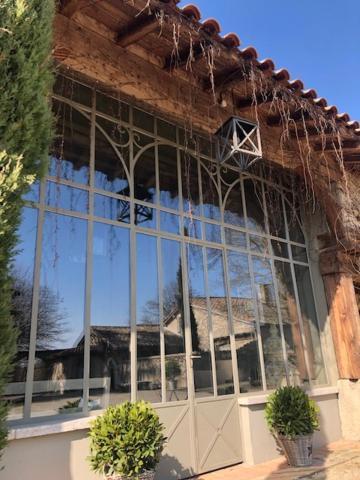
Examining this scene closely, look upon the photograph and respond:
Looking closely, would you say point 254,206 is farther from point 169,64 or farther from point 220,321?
point 169,64

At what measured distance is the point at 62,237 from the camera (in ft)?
10.00

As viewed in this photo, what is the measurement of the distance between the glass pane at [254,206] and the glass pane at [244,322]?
52 cm

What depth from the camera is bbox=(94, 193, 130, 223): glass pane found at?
11.0ft

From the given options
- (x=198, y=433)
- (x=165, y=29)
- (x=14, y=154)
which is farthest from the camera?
(x=198, y=433)

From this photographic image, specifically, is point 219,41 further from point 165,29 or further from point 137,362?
point 137,362

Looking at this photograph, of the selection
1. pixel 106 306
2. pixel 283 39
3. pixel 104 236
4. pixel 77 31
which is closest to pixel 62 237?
pixel 104 236

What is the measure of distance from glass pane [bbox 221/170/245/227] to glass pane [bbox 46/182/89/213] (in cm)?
181

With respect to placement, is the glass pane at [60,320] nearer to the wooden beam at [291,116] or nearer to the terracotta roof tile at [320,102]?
the wooden beam at [291,116]

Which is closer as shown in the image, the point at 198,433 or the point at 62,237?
the point at 62,237

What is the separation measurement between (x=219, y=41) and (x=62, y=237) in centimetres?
204

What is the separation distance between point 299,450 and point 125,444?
1964 millimetres

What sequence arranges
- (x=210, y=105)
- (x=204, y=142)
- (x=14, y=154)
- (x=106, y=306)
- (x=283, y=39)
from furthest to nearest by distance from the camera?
(x=283, y=39) < (x=204, y=142) < (x=210, y=105) < (x=106, y=306) < (x=14, y=154)

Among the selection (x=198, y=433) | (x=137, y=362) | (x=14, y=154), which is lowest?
(x=198, y=433)

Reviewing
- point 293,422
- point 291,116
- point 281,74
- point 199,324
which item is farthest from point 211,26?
point 293,422
